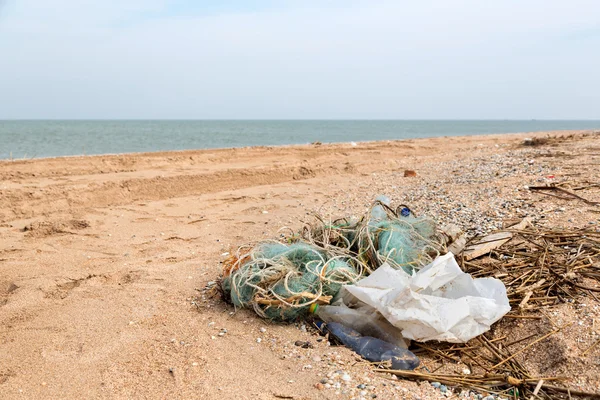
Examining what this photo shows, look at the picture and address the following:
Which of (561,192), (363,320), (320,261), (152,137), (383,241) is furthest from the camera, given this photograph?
(152,137)

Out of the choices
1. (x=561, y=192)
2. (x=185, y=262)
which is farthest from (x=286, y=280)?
(x=561, y=192)

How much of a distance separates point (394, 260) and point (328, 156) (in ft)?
25.0

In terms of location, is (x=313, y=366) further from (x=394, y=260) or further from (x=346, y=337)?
(x=394, y=260)

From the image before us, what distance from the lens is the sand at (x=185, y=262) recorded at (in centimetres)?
245

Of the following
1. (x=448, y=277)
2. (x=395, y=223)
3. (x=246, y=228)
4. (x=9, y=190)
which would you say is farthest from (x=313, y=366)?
(x=9, y=190)

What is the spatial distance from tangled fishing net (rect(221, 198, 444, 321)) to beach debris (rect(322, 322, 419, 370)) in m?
0.23

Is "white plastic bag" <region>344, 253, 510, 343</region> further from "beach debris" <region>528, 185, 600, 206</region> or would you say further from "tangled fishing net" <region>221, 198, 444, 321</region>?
"beach debris" <region>528, 185, 600, 206</region>

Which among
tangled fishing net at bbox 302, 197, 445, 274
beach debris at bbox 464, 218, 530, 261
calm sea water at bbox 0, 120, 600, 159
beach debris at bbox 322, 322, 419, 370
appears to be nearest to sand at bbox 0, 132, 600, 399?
beach debris at bbox 322, 322, 419, 370

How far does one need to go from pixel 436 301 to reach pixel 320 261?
822 millimetres

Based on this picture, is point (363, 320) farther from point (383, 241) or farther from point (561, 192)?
point (561, 192)

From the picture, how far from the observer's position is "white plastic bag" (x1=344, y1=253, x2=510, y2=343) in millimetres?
2645

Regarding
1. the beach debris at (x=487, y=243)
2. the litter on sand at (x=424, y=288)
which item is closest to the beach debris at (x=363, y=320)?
the litter on sand at (x=424, y=288)

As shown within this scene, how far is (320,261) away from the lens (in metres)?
3.21

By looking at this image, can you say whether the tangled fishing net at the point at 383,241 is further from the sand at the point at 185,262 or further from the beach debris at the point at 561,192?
the beach debris at the point at 561,192
